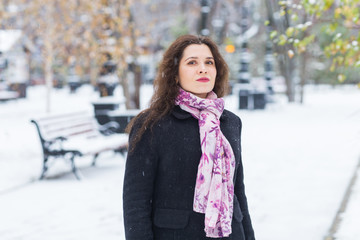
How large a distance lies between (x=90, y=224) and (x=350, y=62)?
3606mm

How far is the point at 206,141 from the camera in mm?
2322

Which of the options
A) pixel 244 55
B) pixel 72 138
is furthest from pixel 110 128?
pixel 244 55

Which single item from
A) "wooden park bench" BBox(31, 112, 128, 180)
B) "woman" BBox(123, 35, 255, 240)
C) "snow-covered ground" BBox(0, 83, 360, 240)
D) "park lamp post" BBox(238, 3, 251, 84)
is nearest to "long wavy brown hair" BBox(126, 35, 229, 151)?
"woman" BBox(123, 35, 255, 240)

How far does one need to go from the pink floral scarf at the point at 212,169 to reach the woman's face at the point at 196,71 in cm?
5

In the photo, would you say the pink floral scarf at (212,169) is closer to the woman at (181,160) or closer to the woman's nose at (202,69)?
the woman at (181,160)

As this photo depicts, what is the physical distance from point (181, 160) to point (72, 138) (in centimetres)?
670

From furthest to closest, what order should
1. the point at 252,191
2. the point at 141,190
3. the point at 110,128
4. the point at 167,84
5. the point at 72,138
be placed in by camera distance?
the point at 110,128 < the point at 72,138 < the point at 252,191 < the point at 167,84 < the point at 141,190

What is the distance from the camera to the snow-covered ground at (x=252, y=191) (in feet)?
17.8

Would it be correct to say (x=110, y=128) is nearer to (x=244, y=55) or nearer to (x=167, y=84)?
(x=167, y=84)

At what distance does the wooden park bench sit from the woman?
5648 mm

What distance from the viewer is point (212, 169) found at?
2346 mm

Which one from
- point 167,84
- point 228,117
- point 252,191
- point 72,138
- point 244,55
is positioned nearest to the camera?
point 167,84

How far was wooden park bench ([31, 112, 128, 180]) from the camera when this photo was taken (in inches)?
312

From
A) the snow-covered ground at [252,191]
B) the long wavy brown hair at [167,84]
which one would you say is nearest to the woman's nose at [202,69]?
the long wavy brown hair at [167,84]
